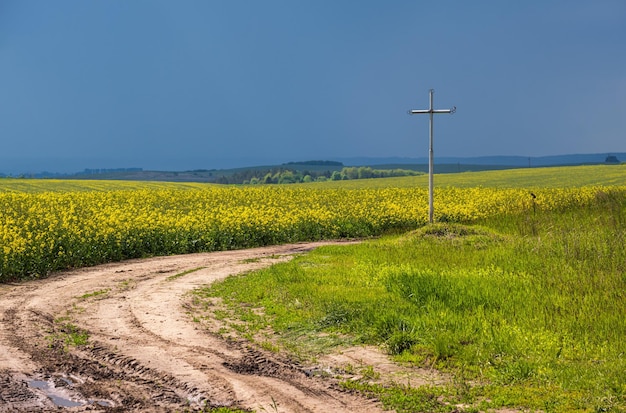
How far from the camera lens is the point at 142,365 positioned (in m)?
10.1

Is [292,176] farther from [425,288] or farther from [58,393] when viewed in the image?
[58,393]

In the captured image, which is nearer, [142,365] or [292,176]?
[142,365]

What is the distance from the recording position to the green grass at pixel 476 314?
28.0 feet

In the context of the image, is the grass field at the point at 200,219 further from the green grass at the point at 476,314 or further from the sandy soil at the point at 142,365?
the green grass at the point at 476,314

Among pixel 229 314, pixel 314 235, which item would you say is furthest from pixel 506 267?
pixel 314 235

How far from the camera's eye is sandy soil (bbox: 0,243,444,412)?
8.54 meters

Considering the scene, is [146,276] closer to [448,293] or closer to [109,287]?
[109,287]

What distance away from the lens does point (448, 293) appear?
532 inches

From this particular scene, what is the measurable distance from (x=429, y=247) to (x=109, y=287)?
9.93 meters

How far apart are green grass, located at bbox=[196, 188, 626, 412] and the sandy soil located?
73cm

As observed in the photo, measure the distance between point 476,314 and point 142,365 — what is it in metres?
5.53

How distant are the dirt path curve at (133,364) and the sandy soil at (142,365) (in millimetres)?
14

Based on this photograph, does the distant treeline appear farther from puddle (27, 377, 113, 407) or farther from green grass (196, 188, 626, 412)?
puddle (27, 377, 113, 407)

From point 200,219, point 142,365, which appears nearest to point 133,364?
point 142,365
